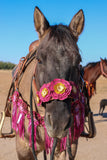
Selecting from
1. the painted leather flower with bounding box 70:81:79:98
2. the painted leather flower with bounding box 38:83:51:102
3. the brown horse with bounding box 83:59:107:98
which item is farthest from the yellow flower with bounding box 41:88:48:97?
the brown horse with bounding box 83:59:107:98

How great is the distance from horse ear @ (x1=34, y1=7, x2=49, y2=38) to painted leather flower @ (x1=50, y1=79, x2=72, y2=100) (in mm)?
700

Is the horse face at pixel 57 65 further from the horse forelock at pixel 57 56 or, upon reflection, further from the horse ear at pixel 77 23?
the horse ear at pixel 77 23

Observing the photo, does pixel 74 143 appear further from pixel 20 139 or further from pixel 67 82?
pixel 67 82

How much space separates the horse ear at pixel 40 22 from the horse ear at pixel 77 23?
0.98 feet

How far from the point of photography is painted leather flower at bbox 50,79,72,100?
6.72 ft

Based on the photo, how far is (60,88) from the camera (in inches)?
81.1

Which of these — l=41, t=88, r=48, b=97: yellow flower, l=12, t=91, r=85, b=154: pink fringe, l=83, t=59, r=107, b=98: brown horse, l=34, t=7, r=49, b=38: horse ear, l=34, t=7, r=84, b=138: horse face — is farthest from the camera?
l=83, t=59, r=107, b=98: brown horse

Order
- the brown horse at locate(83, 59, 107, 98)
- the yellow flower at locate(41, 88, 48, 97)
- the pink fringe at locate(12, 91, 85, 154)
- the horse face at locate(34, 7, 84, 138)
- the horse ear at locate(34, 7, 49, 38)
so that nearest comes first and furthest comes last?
the horse face at locate(34, 7, 84, 138) < the yellow flower at locate(41, 88, 48, 97) < the horse ear at locate(34, 7, 49, 38) < the pink fringe at locate(12, 91, 85, 154) < the brown horse at locate(83, 59, 107, 98)

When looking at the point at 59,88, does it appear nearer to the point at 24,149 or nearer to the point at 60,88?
the point at 60,88

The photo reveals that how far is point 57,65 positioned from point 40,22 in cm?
64

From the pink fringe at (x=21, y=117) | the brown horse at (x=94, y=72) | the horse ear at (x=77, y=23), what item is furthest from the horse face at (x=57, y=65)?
the brown horse at (x=94, y=72)

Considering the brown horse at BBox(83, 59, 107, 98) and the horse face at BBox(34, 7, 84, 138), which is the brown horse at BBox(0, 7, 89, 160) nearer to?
the horse face at BBox(34, 7, 84, 138)

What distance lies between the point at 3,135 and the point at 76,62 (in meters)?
1.76

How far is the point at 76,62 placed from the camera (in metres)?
2.19
